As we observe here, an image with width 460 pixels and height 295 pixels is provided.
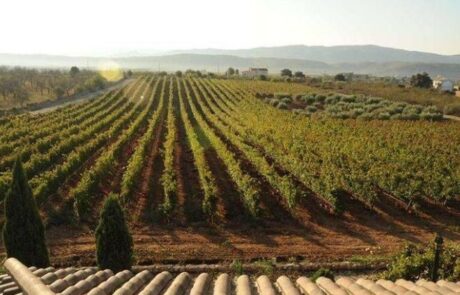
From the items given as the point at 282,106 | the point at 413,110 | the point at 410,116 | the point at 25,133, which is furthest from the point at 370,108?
the point at 25,133

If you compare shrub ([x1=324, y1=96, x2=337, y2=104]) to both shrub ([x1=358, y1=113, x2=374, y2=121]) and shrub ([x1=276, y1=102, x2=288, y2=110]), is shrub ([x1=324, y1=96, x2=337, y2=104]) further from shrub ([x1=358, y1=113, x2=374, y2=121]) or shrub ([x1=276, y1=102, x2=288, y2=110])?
shrub ([x1=358, y1=113, x2=374, y2=121])

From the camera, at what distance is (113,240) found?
12.7 metres

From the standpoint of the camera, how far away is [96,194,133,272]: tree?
12.5 meters

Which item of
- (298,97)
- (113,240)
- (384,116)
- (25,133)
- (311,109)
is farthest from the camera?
(298,97)

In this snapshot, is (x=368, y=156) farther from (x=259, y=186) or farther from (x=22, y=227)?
(x=22, y=227)

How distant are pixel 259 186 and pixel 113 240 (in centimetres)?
1218

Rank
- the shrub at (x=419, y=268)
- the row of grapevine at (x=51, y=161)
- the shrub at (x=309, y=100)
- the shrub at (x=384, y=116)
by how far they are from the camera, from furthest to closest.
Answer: the shrub at (x=309, y=100) < the shrub at (x=384, y=116) < the row of grapevine at (x=51, y=161) < the shrub at (x=419, y=268)

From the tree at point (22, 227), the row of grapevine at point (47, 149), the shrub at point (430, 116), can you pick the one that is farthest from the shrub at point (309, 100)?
the tree at point (22, 227)

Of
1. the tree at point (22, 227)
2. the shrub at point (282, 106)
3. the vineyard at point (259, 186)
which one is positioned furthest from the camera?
the shrub at point (282, 106)

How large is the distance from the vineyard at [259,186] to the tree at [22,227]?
224 inches

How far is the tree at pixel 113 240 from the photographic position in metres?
Result: 12.5

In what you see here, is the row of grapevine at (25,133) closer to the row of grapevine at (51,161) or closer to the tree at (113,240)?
the row of grapevine at (51,161)

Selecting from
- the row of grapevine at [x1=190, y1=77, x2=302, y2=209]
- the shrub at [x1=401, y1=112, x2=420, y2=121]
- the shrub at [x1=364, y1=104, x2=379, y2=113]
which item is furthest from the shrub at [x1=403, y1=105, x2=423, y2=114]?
the row of grapevine at [x1=190, y1=77, x2=302, y2=209]

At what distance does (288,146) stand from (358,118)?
23.4 metres
